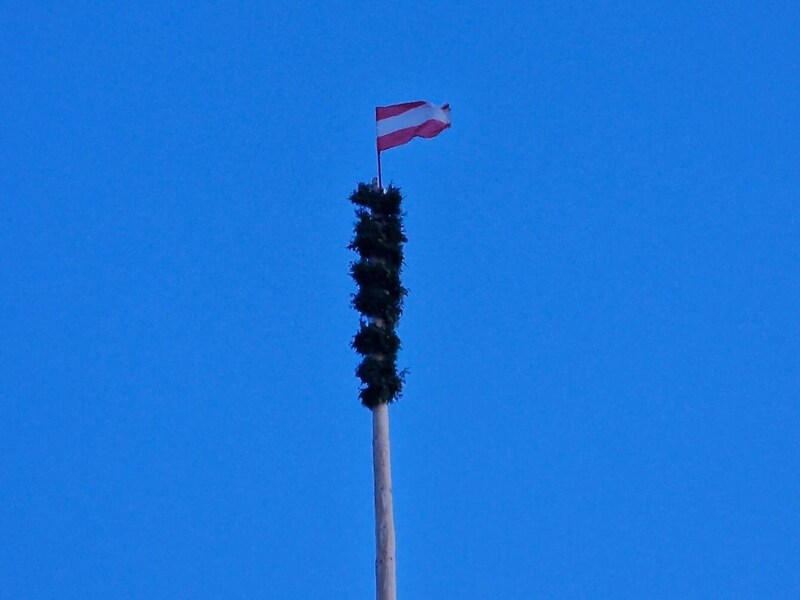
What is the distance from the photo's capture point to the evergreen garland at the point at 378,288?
25.6 meters

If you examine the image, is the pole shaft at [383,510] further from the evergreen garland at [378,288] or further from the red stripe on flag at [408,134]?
the red stripe on flag at [408,134]

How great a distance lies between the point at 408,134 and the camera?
2988cm

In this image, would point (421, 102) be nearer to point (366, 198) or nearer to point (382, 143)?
point (382, 143)

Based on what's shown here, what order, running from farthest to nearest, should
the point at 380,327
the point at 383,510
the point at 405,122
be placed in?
the point at 405,122
the point at 380,327
the point at 383,510

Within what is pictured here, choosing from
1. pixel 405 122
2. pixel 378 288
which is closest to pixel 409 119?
pixel 405 122

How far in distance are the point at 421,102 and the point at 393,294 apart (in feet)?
18.6

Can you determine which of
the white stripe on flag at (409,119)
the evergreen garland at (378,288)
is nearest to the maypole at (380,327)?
the evergreen garland at (378,288)

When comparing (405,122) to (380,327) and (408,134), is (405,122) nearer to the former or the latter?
(408,134)

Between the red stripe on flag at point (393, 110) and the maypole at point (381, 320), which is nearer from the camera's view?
the maypole at point (381, 320)

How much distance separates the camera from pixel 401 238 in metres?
27.5

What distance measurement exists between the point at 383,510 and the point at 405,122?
32.7 feet

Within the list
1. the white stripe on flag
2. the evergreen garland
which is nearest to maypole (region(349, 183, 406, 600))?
the evergreen garland

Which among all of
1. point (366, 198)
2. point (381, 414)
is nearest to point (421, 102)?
point (366, 198)

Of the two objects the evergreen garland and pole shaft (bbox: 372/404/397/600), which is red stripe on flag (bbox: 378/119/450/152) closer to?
the evergreen garland
